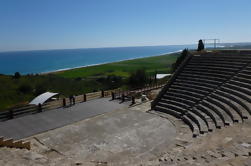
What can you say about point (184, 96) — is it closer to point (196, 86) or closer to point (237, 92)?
point (196, 86)

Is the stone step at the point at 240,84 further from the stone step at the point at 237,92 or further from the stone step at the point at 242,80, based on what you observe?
the stone step at the point at 237,92

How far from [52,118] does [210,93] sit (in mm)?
9564

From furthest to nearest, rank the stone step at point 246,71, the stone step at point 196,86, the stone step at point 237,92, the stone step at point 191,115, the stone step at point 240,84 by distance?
the stone step at point 196,86
the stone step at point 246,71
the stone step at point 240,84
the stone step at point 237,92
the stone step at point 191,115

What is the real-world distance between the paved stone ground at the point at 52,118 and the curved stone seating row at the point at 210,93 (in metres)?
3.80

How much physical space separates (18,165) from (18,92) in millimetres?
25013

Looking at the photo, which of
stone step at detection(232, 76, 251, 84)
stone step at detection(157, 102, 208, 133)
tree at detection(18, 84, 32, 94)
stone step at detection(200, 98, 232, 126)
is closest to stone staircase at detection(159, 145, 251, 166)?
stone step at detection(200, 98, 232, 126)

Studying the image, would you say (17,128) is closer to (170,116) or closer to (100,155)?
(100,155)

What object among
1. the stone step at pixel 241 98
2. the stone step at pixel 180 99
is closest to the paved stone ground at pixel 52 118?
the stone step at pixel 180 99

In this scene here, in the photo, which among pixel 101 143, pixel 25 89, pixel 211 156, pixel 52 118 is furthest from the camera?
pixel 25 89

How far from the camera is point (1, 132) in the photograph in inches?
448

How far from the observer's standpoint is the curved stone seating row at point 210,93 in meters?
11.3

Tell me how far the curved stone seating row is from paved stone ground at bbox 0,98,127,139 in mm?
3798

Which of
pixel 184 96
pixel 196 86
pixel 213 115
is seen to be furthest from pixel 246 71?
pixel 213 115

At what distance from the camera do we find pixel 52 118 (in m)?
13.5
